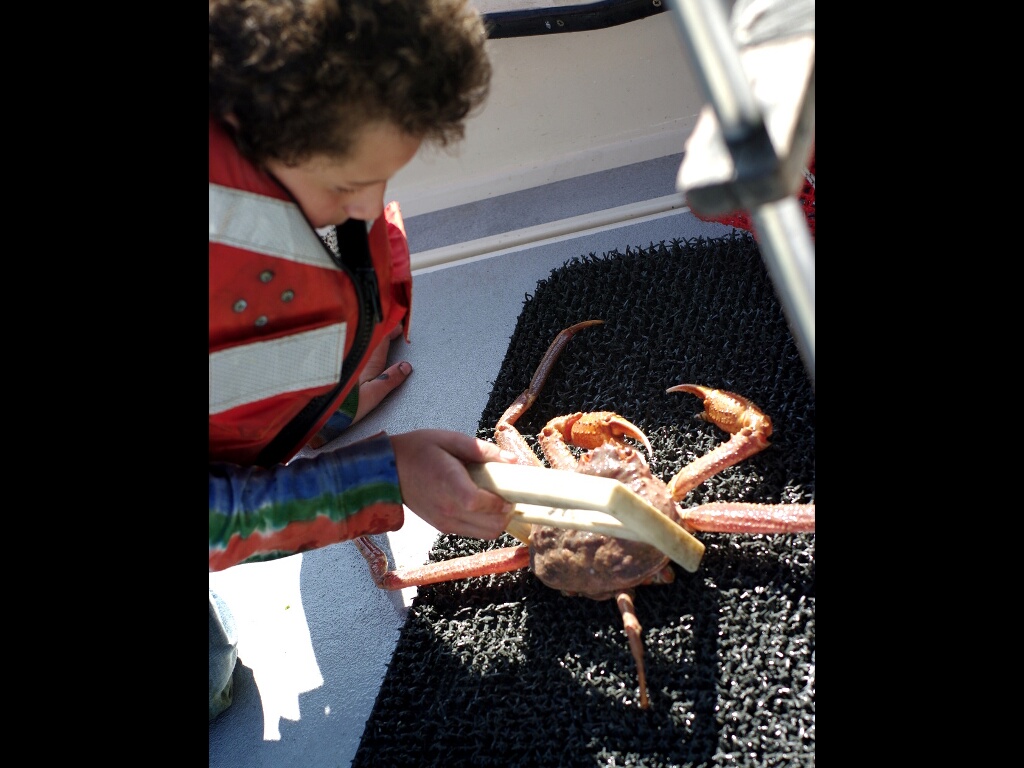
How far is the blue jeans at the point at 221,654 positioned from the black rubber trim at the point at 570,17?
202 cm

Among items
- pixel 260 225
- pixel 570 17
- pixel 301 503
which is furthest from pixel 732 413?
pixel 570 17

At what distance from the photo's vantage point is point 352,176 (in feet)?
3.94

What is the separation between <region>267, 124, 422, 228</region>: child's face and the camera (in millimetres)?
1161

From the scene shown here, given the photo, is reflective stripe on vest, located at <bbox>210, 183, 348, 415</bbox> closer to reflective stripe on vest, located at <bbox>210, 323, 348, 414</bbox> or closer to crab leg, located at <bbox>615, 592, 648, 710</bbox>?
reflective stripe on vest, located at <bbox>210, 323, 348, 414</bbox>

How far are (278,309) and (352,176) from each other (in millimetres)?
287

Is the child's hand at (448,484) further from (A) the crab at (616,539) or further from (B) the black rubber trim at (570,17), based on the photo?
(B) the black rubber trim at (570,17)

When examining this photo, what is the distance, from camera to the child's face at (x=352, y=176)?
3.81 feet

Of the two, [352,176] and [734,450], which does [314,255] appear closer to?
[352,176]

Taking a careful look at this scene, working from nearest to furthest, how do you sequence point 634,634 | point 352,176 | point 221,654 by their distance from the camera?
point 352,176 → point 634,634 → point 221,654

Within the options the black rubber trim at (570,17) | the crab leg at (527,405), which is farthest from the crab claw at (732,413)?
the black rubber trim at (570,17)

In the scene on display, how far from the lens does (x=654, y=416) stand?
2045mm

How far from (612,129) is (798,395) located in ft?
5.05

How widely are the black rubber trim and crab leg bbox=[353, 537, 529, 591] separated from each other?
1.81 meters
